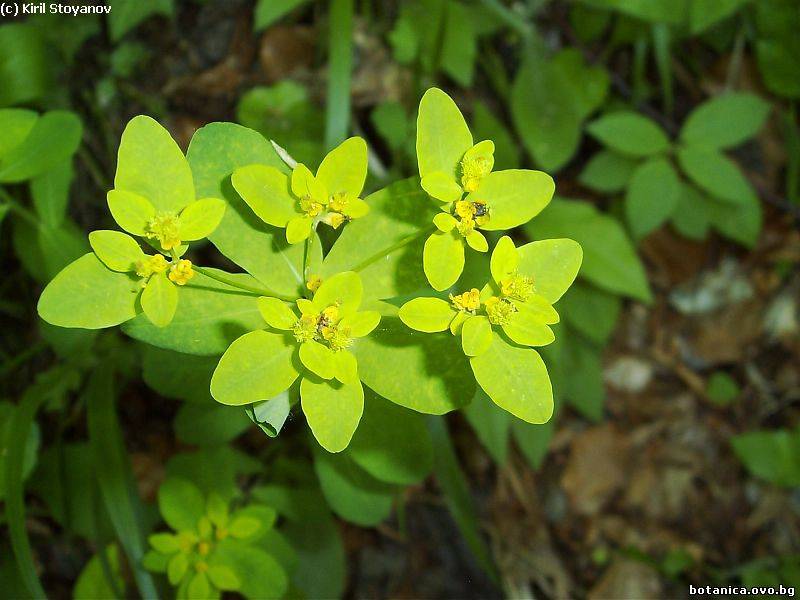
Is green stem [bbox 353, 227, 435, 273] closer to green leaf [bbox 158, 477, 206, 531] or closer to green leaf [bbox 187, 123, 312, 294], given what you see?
green leaf [bbox 187, 123, 312, 294]

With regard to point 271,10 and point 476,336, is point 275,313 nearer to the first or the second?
point 476,336

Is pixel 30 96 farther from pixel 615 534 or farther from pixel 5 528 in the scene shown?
pixel 615 534

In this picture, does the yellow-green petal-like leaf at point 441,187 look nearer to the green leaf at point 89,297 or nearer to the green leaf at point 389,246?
the green leaf at point 389,246

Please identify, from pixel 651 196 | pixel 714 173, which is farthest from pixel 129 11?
pixel 714 173

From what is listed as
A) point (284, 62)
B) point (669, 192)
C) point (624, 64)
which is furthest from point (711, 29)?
point (284, 62)

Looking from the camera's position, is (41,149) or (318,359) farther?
(41,149)

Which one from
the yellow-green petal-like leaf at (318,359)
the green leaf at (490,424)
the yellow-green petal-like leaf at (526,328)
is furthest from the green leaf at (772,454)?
the yellow-green petal-like leaf at (318,359)
